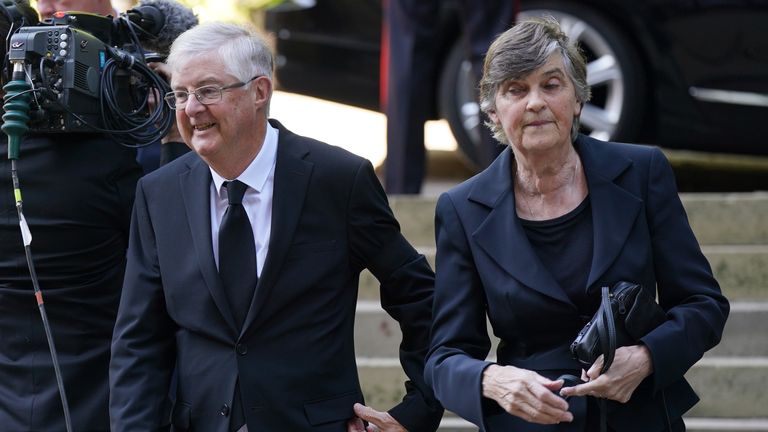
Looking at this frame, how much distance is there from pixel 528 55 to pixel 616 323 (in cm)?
66

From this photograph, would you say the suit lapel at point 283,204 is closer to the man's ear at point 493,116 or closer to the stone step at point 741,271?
the man's ear at point 493,116

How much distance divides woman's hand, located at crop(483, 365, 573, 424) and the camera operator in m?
1.22

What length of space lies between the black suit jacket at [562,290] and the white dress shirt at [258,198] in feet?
1.39

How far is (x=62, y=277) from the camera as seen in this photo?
3.84m

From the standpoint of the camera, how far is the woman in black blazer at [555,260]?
130 inches

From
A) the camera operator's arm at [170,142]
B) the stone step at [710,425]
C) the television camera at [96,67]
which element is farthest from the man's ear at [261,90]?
the stone step at [710,425]

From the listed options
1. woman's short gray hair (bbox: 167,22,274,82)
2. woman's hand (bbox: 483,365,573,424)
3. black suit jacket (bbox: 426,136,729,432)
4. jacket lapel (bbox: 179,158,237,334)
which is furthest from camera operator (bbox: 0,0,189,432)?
woman's hand (bbox: 483,365,573,424)

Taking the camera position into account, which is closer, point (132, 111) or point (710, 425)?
point (132, 111)

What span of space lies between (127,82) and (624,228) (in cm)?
143

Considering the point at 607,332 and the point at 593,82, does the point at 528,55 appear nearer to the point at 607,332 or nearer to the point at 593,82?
the point at 607,332

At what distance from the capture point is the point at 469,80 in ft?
21.0

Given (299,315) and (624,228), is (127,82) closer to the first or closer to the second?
(299,315)

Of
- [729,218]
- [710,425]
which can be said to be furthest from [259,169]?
[729,218]

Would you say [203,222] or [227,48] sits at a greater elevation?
[227,48]
